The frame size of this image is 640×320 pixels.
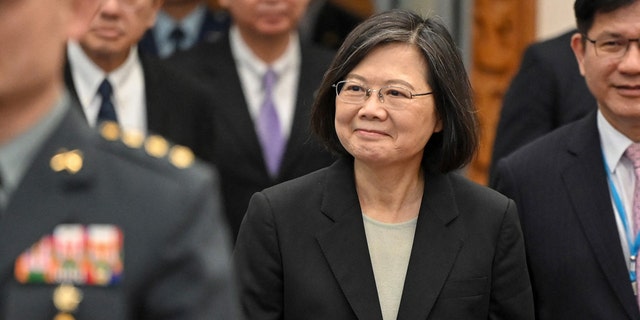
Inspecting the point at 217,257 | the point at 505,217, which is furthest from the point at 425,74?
the point at 217,257

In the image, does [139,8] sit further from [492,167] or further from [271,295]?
[271,295]

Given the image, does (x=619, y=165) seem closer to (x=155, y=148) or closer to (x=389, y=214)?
(x=389, y=214)

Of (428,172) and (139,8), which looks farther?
(139,8)

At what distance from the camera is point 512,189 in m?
Answer: 4.49

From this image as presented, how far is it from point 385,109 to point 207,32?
329cm

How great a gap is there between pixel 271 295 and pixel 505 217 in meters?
0.70

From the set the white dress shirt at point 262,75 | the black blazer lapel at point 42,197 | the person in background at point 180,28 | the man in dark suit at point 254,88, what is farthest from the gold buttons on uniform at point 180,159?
the person in background at point 180,28

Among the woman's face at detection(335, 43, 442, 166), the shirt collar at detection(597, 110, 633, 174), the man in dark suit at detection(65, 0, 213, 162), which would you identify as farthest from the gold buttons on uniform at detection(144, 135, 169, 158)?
the man in dark suit at detection(65, 0, 213, 162)

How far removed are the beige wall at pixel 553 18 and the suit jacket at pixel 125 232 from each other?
573cm

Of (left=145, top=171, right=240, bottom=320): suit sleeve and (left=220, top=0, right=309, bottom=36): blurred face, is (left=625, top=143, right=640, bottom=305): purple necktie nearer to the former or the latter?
(left=220, top=0, right=309, bottom=36): blurred face

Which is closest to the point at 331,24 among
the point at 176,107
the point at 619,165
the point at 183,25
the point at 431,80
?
the point at 183,25

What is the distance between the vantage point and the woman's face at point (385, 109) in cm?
392

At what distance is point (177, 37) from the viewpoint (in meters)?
7.08

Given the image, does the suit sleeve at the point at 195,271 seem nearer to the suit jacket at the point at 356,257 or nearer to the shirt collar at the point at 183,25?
the suit jacket at the point at 356,257
